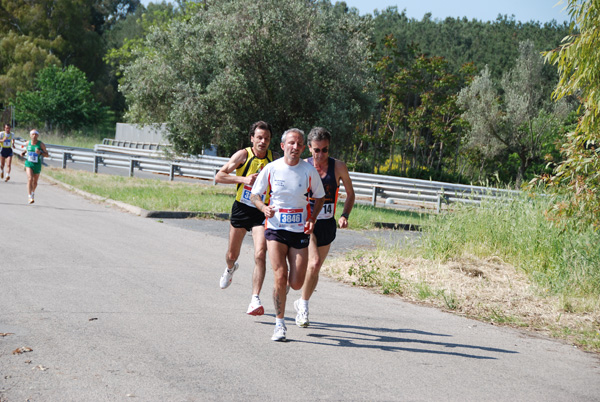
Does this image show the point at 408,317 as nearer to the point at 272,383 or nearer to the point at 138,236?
the point at 272,383

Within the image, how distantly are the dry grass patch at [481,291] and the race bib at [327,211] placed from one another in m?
2.29

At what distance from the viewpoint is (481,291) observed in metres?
9.33

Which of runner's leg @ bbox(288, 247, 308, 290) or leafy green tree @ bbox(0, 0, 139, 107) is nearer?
runner's leg @ bbox(288, 247, 308, 290)

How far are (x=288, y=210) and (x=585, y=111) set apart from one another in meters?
4.19

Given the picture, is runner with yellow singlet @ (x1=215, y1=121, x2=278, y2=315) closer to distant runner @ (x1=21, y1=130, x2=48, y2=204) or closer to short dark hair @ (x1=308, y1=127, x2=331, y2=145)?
short dark hair @ (x1=308, y1=127, x2=331, y2=145)

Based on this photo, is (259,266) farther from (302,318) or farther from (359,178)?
(359,178)

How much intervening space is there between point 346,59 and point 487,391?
20.3 meters

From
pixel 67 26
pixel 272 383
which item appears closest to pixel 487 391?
pixel 272 383

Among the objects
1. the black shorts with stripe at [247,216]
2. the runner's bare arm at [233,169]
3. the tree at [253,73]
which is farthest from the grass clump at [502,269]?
the tree at [253,73]

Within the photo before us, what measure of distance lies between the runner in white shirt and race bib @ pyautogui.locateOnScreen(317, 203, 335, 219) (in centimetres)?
58

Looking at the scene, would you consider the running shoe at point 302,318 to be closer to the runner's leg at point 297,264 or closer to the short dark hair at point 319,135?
the runner's leg at point 297,264

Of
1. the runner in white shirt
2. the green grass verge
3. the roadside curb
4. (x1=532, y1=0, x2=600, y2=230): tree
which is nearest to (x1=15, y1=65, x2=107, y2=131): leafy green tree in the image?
the green grass verge

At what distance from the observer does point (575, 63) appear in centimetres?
798

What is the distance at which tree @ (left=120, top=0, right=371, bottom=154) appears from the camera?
74.9 ft
